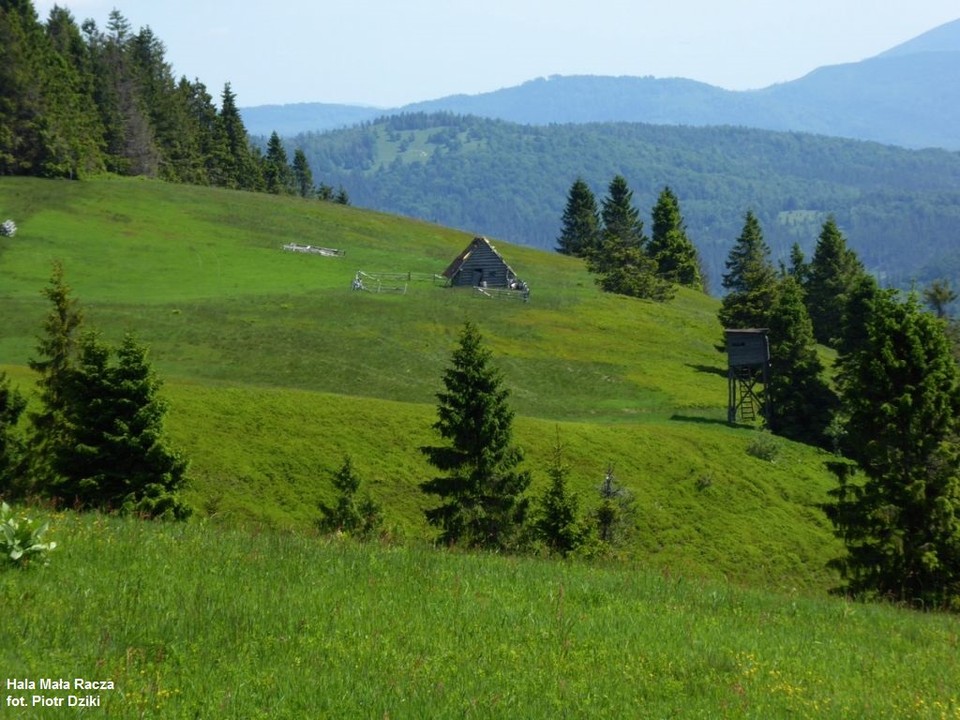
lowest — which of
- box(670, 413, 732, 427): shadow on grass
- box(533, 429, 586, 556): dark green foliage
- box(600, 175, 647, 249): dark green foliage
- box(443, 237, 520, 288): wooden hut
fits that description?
box(670, 413, 732, 427): shadow on grass

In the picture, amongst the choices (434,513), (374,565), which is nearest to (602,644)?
(374,565)

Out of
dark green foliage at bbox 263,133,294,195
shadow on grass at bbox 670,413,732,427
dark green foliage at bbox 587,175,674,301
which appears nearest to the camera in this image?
shadow on grass at bbox 670,413,732,427

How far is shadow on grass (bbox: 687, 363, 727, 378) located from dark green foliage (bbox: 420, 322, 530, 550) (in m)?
47.5

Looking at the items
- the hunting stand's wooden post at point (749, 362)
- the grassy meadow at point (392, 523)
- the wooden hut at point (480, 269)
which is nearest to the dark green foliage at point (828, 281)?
the grassy meadow at point (392, 523)

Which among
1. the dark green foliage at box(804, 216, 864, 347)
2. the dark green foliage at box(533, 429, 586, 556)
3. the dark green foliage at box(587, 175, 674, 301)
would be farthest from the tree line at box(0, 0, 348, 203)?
the dark green foliage at box(533, 429, 586, 556)

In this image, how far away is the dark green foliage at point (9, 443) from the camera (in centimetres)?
3292

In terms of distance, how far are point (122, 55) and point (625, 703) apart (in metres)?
162

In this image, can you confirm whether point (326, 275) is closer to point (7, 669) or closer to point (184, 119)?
point (184, 119)

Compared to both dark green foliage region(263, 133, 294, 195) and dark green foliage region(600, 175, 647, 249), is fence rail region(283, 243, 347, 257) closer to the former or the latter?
dark green foliage region(600, 175, 647, 249)

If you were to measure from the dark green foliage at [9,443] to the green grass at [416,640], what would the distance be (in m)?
20.7

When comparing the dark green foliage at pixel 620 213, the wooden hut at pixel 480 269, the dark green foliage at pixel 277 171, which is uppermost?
the dark green foliage at pixel 277 171

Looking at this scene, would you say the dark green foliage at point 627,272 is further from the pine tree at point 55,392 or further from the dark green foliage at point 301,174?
the dark green foliage at point 301,174

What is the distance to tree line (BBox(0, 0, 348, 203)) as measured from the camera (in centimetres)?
11706

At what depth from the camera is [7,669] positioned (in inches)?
345
